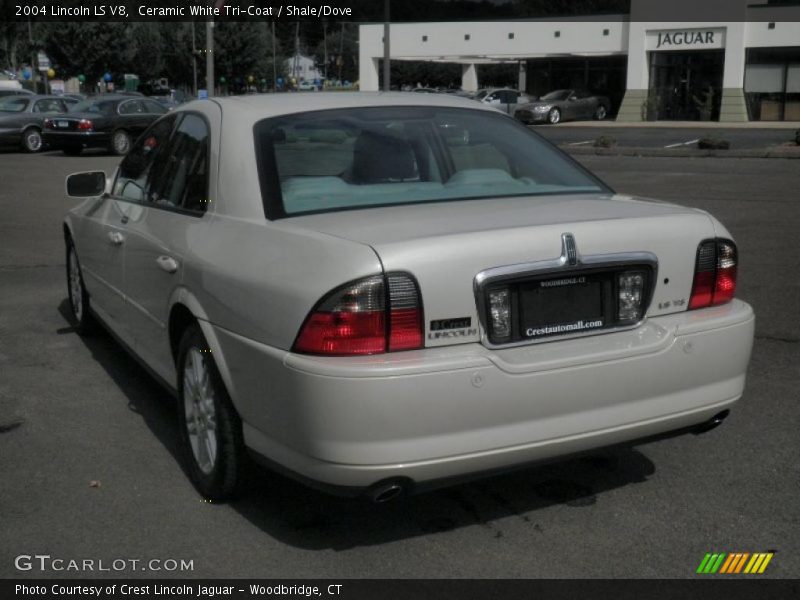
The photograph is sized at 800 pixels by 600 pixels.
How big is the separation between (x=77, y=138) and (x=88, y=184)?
2070cm

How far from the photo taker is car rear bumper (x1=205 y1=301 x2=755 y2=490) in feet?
10.9

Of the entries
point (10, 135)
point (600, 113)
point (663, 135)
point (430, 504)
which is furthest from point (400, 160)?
point (600, 113)

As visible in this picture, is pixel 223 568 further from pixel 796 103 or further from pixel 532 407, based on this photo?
pixel 796 103

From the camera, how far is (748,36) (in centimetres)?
4094

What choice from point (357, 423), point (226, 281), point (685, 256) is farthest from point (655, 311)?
point (226, 281)

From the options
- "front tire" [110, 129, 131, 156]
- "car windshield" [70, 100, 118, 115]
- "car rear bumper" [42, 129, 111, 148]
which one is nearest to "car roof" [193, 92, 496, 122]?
"car rear bumper" [42, 129, 111, 148]

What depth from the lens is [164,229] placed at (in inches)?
182

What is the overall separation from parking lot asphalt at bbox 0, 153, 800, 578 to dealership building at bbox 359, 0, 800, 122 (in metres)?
37.7

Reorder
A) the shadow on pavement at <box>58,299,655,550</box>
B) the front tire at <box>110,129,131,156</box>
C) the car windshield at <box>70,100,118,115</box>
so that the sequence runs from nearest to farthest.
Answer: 1. the shadow on pavement at <box>58,299,655,550</box>
2. the front tire at <box>110,129,131,156</box>
3. the car windshield at <box>70,100,118,115</box>

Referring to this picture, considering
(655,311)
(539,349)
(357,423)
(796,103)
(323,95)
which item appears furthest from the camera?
(796,103)

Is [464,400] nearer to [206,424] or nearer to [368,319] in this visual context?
[368,319]

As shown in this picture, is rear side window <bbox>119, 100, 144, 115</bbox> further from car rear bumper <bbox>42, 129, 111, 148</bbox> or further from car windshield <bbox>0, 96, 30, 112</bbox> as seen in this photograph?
car windshield <bbox>0, 96, 30, 112</bbox>

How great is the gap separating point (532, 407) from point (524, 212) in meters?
0.77

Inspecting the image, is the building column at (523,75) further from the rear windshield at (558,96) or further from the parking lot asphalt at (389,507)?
the parking lot asphalt at (389,507)
